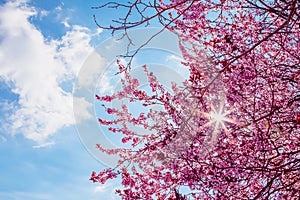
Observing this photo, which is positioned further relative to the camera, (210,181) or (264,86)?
(264,86)

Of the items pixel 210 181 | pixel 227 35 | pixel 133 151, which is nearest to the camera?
pixel 210 181

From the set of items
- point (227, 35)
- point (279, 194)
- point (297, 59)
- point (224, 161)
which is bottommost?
point (279, 194)

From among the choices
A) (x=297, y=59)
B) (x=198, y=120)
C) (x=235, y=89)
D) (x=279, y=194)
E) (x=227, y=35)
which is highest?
(x=227, y=35)

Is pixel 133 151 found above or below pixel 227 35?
below

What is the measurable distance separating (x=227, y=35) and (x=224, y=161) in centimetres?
230

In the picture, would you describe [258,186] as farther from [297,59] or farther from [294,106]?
[297,59]

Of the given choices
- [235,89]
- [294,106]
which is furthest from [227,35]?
[294,106]

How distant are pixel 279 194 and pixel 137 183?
7.64 ft

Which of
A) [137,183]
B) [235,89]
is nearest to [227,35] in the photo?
[235,89]

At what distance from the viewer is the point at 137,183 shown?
512 cm

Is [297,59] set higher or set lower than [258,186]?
higher

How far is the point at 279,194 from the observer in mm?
4555

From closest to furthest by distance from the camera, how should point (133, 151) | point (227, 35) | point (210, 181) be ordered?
point (210, 181) < point (133, 151) < point (227, 35)

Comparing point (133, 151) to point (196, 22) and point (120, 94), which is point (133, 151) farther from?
point (196, 22)
